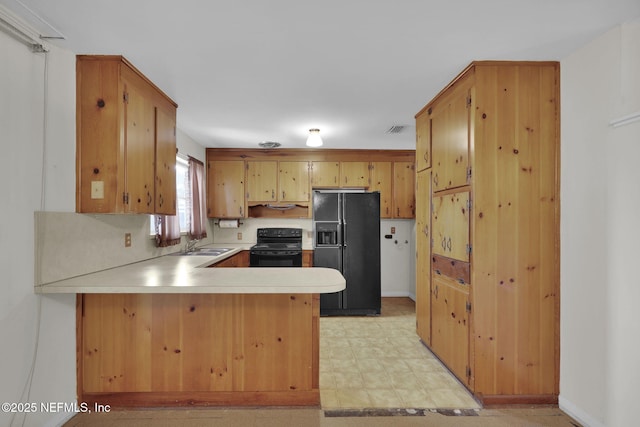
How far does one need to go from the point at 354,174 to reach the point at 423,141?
1782mm

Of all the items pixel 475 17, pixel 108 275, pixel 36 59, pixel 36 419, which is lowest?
pixel 36 419

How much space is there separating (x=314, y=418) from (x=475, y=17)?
256 cm

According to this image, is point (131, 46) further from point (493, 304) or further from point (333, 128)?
point (493, 304)

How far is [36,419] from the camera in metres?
1.85

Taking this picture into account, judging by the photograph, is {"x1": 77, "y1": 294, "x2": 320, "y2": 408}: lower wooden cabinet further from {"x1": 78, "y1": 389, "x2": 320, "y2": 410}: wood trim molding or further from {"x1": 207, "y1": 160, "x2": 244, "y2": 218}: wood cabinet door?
{"x1": 207, "y1": 160, "x2": 244, "y2": 218}: wood cabinet door

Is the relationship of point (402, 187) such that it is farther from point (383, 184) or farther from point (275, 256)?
point (275, 256)

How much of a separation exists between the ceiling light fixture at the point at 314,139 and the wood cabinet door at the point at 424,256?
45.6 inches

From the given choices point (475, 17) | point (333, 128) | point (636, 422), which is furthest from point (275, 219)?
point (636, 422)

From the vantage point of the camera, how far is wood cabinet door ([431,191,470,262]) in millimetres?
2416

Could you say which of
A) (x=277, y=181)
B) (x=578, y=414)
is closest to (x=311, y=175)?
(x=277, y=181)

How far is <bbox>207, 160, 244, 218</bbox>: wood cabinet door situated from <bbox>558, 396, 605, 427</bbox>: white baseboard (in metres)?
4.06

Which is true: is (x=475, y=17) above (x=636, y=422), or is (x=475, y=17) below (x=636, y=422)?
above

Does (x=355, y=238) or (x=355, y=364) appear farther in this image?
(x=355, y=238)

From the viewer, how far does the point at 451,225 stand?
8.70 feet
